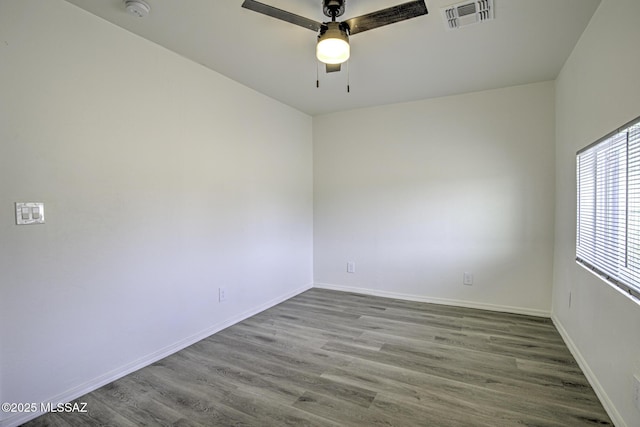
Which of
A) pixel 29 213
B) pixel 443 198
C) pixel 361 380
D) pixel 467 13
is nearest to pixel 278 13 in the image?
pixel 467 13

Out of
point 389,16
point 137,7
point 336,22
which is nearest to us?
point 389,16

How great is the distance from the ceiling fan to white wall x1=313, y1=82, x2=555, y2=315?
2352 millimetres

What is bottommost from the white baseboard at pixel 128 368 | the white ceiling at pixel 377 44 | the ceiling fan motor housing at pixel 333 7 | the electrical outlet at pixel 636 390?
the white baseboard at pixel 128 368

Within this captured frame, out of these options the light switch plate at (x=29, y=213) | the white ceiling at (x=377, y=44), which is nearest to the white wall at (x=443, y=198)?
the white ceiling at (x=377, y=44)

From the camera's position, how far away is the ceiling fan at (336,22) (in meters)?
1.82

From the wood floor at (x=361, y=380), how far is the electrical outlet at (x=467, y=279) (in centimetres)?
58

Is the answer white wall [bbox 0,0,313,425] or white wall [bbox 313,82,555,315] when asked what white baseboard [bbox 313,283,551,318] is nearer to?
white wall [bbox 313,82,555,315]

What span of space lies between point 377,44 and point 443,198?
6.87 feet

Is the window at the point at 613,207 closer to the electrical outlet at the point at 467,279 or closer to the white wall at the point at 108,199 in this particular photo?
the electrical outlet at the point at 467,279

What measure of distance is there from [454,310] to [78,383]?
11.7 feet

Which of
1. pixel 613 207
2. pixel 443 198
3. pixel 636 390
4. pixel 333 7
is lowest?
pixel 636 390

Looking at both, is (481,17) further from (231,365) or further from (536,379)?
(231,365)

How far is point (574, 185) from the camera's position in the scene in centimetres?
277

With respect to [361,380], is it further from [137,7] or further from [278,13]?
[137,7]
